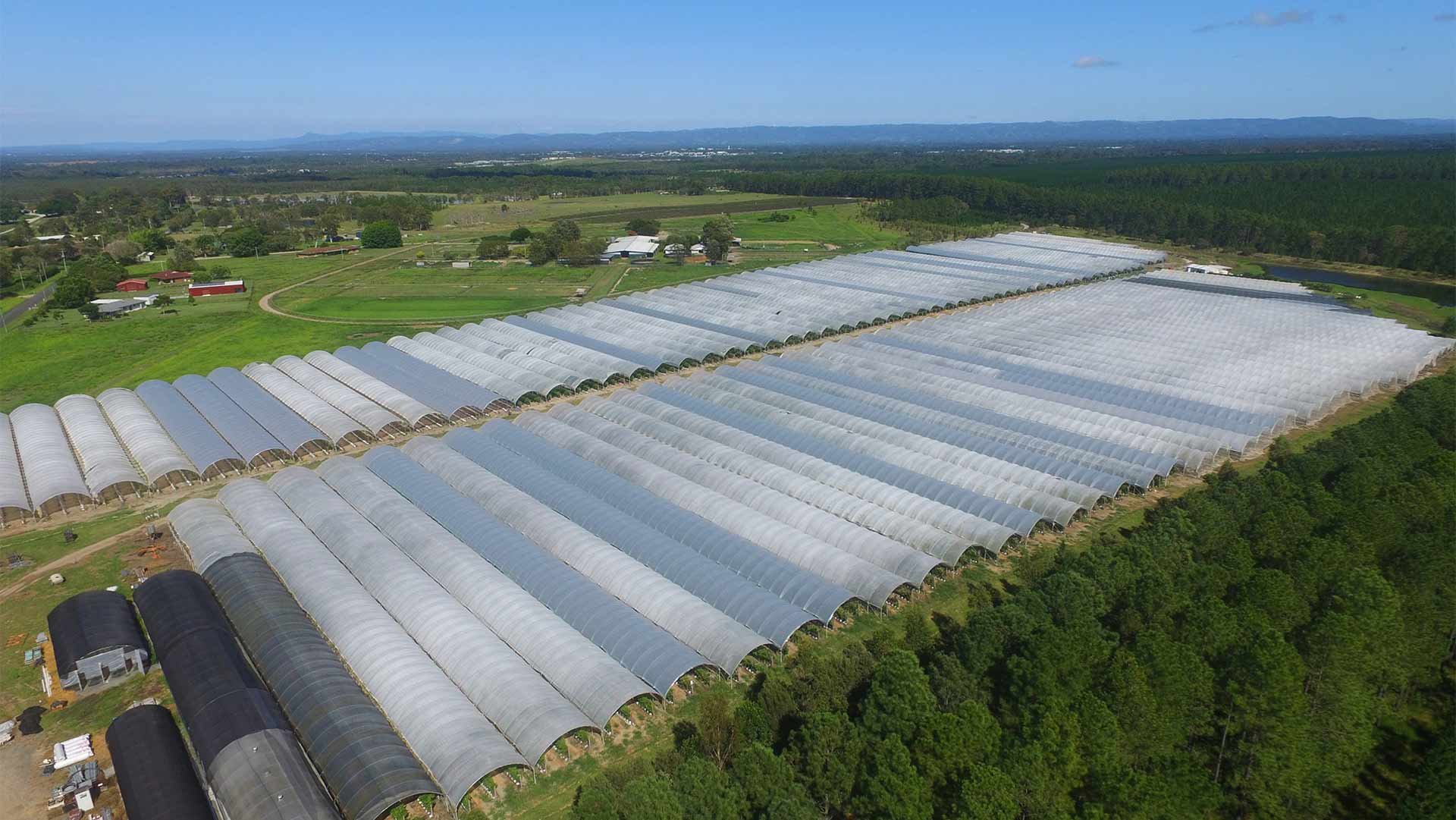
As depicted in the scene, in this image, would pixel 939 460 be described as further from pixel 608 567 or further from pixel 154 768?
pixel 154 768

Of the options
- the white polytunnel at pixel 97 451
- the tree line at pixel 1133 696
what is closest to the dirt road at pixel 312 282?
the white polytunnel at pixel 97 451

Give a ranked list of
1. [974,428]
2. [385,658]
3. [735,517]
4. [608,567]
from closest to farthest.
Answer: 1. [385,658]
2. [608,567]
3. [735,517]
4. [974,428]

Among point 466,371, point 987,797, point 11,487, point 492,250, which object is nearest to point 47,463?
point 11,487

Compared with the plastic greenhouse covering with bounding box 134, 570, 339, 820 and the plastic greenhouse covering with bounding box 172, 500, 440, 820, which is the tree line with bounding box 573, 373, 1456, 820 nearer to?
the plastic greenhouse covering with bounding box 172, 500, 440, 820

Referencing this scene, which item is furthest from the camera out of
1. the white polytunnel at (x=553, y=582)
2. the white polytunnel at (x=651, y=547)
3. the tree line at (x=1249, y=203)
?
the tree line at (x=1249, y=203)

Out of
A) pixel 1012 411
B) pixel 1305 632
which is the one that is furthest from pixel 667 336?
pixel 1305 632

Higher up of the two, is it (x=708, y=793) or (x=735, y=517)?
(x=708, y=793)

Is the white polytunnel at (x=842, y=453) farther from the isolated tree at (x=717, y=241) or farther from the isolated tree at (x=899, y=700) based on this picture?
the isolated tree at (x=717, y=241)
